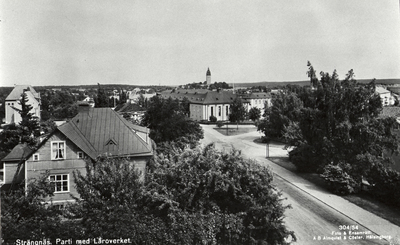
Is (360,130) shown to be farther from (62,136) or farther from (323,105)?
(62,136)

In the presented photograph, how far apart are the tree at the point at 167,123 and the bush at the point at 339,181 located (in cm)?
1294

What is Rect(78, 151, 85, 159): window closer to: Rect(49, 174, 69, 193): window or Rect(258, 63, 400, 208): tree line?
Rect(49, 174, 69, 193): window

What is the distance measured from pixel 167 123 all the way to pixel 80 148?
11.8 meters

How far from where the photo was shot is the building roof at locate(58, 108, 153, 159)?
22.4 m

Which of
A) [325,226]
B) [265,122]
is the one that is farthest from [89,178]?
[265,122]

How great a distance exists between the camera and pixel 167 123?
31.8m

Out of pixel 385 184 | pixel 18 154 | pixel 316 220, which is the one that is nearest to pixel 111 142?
pixel 18 154

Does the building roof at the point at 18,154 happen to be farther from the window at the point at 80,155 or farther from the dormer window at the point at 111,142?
the dormer window at the point at 111,142

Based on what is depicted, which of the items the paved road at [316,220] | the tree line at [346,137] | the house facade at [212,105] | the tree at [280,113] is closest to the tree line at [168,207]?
the paved road at [316,220]

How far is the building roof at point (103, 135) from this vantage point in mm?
22438

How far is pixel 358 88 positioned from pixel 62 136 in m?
22.2

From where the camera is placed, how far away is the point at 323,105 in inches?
1005

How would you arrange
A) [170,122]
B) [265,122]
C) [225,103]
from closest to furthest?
1. [170,122]
2. [265,122]
3. [225,103]

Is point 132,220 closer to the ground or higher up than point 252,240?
higher up
